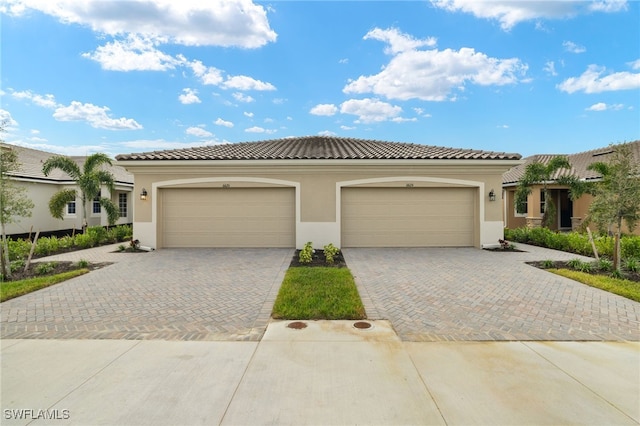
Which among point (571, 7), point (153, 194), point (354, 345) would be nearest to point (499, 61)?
point (571, 7)

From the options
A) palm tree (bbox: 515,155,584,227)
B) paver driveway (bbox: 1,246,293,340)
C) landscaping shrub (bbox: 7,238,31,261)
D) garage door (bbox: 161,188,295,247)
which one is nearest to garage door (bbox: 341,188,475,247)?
garage door (bbox: 161,188,295,247)

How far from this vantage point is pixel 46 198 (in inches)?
648

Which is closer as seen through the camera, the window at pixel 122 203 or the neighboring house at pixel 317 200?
the neighboring house at pixel 317 200

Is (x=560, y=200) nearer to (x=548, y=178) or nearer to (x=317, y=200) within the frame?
(x=548, y=178)

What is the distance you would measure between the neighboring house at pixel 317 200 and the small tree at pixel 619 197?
11.5 feet

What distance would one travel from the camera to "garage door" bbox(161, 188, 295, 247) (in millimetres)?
11430

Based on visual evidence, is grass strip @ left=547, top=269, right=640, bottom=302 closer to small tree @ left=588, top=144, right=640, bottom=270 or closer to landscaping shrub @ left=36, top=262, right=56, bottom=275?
small tree @ left=588, top=144, right=640, bottom=270

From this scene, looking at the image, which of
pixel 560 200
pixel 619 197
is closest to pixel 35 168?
pixel 619 197

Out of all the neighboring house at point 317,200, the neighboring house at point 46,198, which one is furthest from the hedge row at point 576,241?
the neighboring house at point 46,198

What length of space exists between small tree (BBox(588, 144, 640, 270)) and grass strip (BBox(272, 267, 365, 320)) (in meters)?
6.89

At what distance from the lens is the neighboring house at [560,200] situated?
16516 mm

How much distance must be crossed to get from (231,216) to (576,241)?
13.0 metres

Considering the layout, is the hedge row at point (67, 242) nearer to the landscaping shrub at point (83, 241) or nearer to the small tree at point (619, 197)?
the landscaping shrub at point (83, 241)

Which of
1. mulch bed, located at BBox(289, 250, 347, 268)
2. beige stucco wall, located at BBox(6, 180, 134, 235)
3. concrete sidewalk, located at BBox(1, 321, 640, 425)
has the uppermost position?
beige stucco wall, located at BBox(6, 180, 134, 235)
